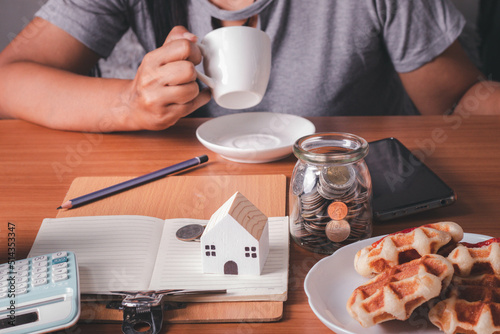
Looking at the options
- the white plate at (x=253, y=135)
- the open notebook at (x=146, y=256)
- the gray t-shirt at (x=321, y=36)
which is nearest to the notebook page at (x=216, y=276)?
the open notebook at (x=146, y=256)

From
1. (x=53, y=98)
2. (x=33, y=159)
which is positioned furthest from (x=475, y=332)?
(x=53, y=98)

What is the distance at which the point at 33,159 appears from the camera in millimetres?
901

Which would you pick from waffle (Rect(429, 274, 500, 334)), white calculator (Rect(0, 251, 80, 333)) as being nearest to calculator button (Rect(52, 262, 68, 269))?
white calculator (Rect(0, 251, 80, 333))

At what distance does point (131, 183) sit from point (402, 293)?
1.55ft

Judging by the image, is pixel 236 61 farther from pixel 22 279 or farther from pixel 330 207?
pixel 22 279

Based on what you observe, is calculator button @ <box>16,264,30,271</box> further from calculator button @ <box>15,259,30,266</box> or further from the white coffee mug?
the white coffee mug

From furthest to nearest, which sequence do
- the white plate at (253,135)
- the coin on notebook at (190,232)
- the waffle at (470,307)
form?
1. the white plate at (253,135)
2. the coin on notebook at (190,232)
3. the waffle at (470,307)

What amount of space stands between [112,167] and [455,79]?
31.7 inches

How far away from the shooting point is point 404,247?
50 cm

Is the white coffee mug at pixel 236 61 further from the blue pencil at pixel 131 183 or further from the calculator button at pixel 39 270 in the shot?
the calculator button at pixel 39 270

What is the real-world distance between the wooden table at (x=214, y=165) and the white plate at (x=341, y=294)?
1.0 inches

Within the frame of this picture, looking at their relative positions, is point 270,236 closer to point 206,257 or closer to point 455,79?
point 206,257

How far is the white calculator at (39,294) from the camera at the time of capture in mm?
460

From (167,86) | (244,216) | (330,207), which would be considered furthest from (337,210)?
(167,86)
